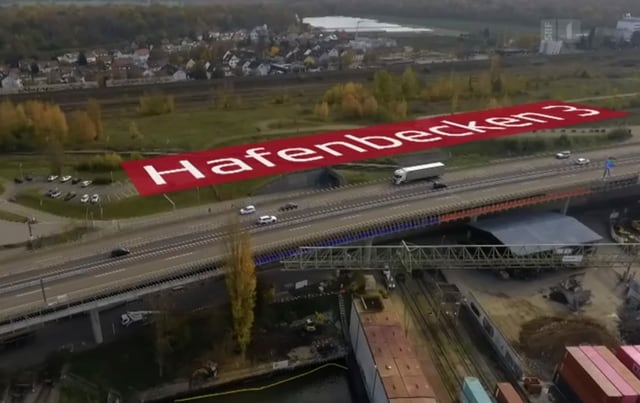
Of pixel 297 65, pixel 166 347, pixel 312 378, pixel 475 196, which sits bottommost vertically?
pixel 312 378

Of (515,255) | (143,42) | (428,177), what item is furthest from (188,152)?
(143,42)

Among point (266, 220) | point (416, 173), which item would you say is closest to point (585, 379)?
point (416, 173)

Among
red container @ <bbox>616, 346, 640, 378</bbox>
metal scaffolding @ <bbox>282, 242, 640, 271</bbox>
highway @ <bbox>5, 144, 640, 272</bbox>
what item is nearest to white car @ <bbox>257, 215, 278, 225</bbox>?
highway @ <bbox>5, 144, 640, 272</bbox>

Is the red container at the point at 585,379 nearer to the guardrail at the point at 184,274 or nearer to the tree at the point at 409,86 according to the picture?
the guardrail at the point at 184,274

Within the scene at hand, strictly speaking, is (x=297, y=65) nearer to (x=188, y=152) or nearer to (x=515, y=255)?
(x=188, y=152)

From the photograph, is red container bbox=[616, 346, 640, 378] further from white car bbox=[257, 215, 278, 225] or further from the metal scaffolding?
white car bbox=[257, 215, 278, 225]
